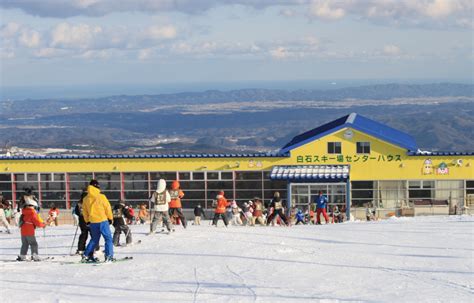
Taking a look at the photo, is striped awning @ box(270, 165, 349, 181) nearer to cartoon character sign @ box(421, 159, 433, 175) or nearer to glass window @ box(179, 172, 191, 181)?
cartoon character sign @ box(421, 159, 433, 175)

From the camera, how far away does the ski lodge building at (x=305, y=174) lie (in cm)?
3603

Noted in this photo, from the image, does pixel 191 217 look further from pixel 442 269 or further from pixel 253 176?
pixel 442 269

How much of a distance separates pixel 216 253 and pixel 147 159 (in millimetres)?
22169

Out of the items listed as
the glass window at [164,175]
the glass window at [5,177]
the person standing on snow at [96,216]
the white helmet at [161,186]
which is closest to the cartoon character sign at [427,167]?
the glass window at [164,175]

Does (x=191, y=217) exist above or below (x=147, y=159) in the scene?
below

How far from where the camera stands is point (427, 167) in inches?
1427

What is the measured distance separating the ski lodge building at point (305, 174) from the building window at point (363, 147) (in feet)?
0.14

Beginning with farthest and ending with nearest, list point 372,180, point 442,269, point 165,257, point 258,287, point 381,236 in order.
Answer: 1. point 372,180
2. point 381,236
3. point 165,257
4. point 442,269
5. point 258,287

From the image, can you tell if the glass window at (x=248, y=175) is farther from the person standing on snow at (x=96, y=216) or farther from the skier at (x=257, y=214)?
the person standing on snow at (x=96, y=216)

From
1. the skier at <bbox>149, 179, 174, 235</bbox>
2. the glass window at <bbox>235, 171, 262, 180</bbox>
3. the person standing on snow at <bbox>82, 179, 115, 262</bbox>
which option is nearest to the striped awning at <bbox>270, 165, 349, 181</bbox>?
the glass window at <bbox>235, 171, 262, 180</bbox>

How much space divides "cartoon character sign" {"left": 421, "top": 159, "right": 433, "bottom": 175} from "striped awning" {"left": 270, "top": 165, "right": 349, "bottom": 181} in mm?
3121

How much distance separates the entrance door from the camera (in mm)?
35906

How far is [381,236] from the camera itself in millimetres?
18297

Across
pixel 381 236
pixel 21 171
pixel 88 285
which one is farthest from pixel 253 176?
pixel 88 285
